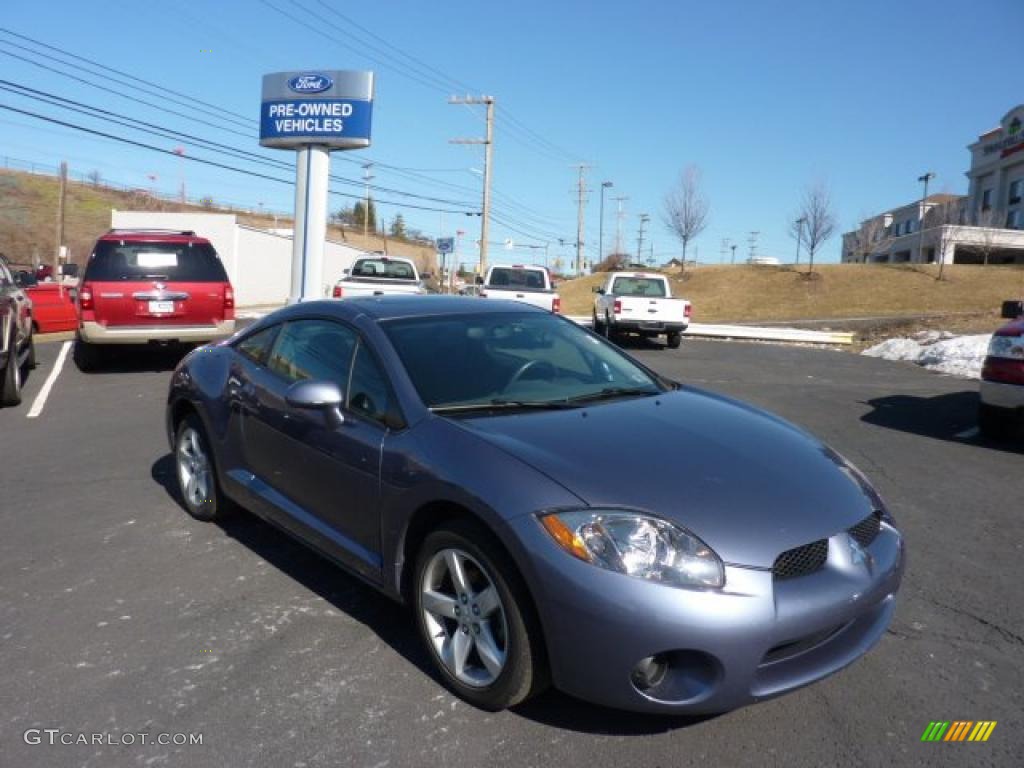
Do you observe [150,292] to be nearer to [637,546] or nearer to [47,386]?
[47,386]

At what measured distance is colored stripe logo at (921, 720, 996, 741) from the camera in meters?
2.82

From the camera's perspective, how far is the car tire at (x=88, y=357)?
38.1 feet

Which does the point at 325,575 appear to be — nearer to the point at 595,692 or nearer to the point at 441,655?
the point at 441,655

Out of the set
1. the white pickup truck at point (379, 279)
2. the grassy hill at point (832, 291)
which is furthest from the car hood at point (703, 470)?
the grassy hill at point (832, 291)

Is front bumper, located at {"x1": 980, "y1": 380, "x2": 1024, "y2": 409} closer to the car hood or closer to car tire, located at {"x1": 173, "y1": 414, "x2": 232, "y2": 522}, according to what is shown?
the car hood

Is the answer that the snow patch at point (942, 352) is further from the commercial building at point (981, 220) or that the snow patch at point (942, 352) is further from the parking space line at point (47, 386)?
the commercial building at point (981, 220)

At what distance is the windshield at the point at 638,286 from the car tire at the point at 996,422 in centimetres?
1245

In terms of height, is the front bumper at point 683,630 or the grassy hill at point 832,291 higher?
the grassy hill at point 832,291

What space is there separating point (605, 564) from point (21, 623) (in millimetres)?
2741

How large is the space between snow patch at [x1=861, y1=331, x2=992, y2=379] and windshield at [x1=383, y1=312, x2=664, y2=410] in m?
11.1

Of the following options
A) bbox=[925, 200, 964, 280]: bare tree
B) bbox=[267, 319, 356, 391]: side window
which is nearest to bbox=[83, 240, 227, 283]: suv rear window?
bbox=[267, 319, 356, 391]: side window

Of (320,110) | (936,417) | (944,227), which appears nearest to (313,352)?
(936,417)

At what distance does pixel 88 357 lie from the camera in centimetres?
1168

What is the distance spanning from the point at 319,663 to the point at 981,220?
67091 mm
